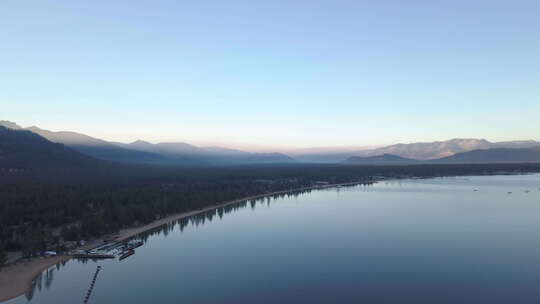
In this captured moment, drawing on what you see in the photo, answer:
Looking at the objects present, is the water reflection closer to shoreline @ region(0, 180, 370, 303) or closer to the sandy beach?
shoreline @ region(0, 180, 370, 303)

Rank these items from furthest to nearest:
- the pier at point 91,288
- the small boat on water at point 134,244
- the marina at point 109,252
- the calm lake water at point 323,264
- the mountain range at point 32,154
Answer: the mountain range at point 32,154, the small boat on water at point 134,244, the marina at point 109,252, the calm lake water at point 323,264, the pier at point 91,288

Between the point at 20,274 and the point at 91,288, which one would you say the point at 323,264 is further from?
the point at 20,274

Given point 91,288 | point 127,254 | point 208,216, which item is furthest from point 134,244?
point 208,216

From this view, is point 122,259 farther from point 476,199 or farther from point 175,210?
point 476,199

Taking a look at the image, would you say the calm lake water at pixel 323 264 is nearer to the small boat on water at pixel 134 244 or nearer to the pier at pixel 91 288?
the pier at pixel 91 288

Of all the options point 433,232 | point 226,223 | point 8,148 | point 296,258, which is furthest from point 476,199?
point 8,148

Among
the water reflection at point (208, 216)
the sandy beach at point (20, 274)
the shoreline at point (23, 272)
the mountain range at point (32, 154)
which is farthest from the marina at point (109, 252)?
the mountain range at point (32, 154)
